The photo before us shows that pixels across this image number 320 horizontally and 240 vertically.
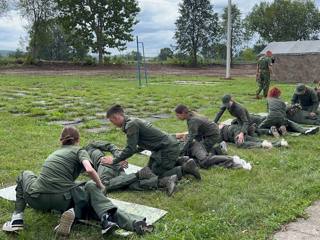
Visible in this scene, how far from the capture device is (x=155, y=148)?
596 centimetres

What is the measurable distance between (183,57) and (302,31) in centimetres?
1853

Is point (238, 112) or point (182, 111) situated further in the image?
point (238, 112)

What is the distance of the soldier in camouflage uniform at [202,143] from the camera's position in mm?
6785

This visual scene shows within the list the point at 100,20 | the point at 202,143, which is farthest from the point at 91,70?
the point at 202,143

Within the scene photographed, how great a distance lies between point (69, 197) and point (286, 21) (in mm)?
55020

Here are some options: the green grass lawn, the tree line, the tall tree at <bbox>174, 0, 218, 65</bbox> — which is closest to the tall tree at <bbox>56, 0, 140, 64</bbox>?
the tree line

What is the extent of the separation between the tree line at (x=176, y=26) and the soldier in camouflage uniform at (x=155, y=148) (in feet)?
101

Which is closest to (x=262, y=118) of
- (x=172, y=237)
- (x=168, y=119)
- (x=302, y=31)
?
(x=168, y=119)

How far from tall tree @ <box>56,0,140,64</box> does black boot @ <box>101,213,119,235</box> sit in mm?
34449

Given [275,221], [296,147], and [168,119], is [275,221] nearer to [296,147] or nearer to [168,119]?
[296,147]

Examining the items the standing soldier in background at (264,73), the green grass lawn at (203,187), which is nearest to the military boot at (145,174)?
the green grass lawn at (203,187)

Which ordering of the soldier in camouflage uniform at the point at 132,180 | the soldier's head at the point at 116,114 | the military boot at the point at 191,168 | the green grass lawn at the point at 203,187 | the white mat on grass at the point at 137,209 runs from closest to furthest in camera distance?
the green grass lawn at the point at 203,187 → the white mat on grass at the point at 137,209 → the soldier's head at the point at 116,114 → the soldier in camouflage uniform at the point at 132,180 → the military boot at the point at 191,168

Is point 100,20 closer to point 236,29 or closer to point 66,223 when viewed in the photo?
point 236,29

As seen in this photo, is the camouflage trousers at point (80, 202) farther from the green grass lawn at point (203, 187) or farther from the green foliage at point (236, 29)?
the green foliage at point (236, 29)
